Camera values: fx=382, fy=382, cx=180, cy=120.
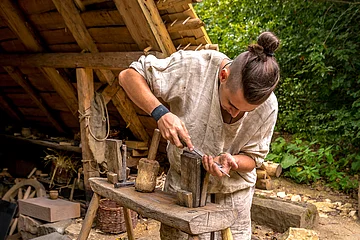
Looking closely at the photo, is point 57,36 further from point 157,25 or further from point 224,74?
point 224,74

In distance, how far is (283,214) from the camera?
4.00 m

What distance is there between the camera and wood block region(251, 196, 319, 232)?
3.92 m

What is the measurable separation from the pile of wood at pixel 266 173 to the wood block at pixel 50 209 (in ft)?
7.43

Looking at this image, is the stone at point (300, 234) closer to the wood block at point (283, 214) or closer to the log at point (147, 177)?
the wood block at point (283, 214)

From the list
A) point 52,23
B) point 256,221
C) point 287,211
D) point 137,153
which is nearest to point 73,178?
point 137,153

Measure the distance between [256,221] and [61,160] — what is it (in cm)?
284

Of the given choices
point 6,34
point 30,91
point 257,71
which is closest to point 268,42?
point 257,71

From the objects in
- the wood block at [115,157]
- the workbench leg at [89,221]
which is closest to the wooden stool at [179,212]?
the wood block at [115,157]

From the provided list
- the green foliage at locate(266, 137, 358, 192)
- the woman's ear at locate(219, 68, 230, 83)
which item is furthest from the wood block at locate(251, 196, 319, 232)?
the woman's ear at locate(219, 68, 230, 83)

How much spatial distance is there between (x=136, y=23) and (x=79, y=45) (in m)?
1.01

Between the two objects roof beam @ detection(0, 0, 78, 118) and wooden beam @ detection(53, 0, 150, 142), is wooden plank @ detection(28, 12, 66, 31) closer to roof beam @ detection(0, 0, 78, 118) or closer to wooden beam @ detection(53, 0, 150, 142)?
roof beam @ detection(0, 0, 78, 118)

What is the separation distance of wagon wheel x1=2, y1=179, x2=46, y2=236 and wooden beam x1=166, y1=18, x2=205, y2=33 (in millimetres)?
3359

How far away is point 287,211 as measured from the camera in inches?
157

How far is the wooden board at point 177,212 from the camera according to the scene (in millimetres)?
1857
